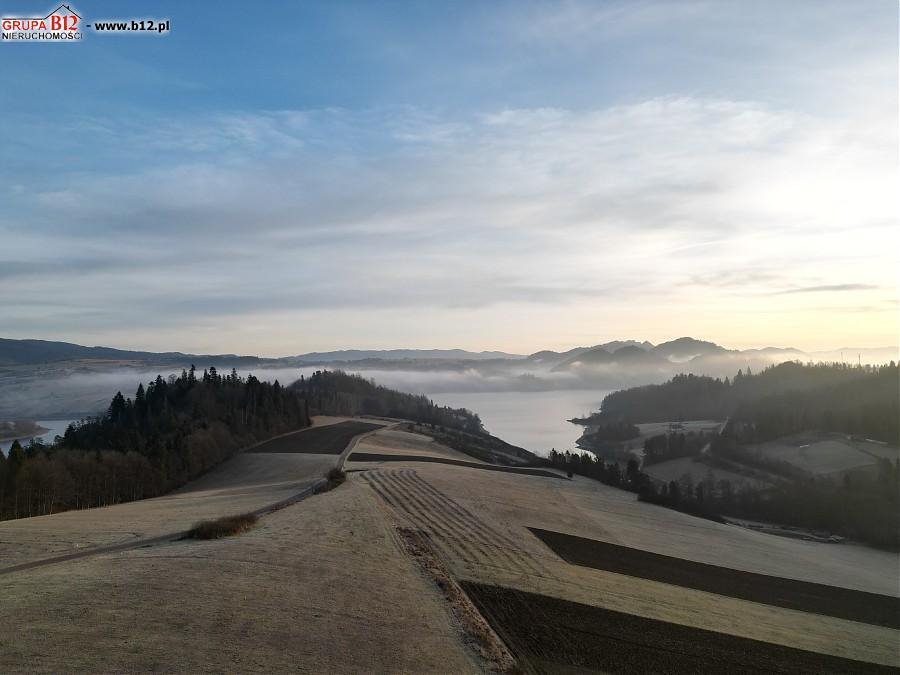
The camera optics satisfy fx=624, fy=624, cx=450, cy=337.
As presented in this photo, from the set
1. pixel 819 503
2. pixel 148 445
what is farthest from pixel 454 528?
pixel 819 503

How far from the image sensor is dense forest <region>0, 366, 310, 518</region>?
1903 inches

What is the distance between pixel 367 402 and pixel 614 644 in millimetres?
141436

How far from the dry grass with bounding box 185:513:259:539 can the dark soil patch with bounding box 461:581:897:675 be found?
1160 centimetres

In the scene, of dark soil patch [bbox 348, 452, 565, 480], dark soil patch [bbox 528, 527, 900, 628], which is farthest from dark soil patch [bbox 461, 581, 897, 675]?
dark soil patch [bbox 348, 452, 565, 480]

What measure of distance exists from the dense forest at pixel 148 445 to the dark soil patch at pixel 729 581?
3861cm

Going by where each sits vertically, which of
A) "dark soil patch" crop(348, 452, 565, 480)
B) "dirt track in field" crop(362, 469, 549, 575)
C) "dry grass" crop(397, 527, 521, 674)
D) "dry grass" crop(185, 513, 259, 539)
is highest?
"dry grass" crop(185, 513, 259, 539)

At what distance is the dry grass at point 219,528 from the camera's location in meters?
27.8

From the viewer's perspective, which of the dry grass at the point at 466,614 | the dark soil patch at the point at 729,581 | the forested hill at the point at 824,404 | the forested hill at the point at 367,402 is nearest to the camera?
the dry grass at the point at 466,614

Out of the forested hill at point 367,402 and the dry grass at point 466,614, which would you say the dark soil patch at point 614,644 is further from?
the forested hill at point 367,402

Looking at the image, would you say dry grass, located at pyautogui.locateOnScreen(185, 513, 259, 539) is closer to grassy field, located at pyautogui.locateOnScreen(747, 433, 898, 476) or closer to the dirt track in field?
the dirt track in field

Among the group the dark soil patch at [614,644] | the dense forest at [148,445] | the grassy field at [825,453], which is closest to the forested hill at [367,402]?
the dense forest at [148,445]

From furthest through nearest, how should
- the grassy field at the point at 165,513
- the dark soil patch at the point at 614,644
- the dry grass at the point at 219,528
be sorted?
the dry grass at the point at 219,528, the grassy field at the point at 165,513, the dark soil patch at the point at 614,644

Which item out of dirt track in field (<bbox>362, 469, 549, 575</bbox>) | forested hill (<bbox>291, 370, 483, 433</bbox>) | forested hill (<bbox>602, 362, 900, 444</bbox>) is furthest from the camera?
forested hill (<bbox>291, 370, 483, 433</bbox>)

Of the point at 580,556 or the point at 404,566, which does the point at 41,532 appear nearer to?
the point at 404,566
